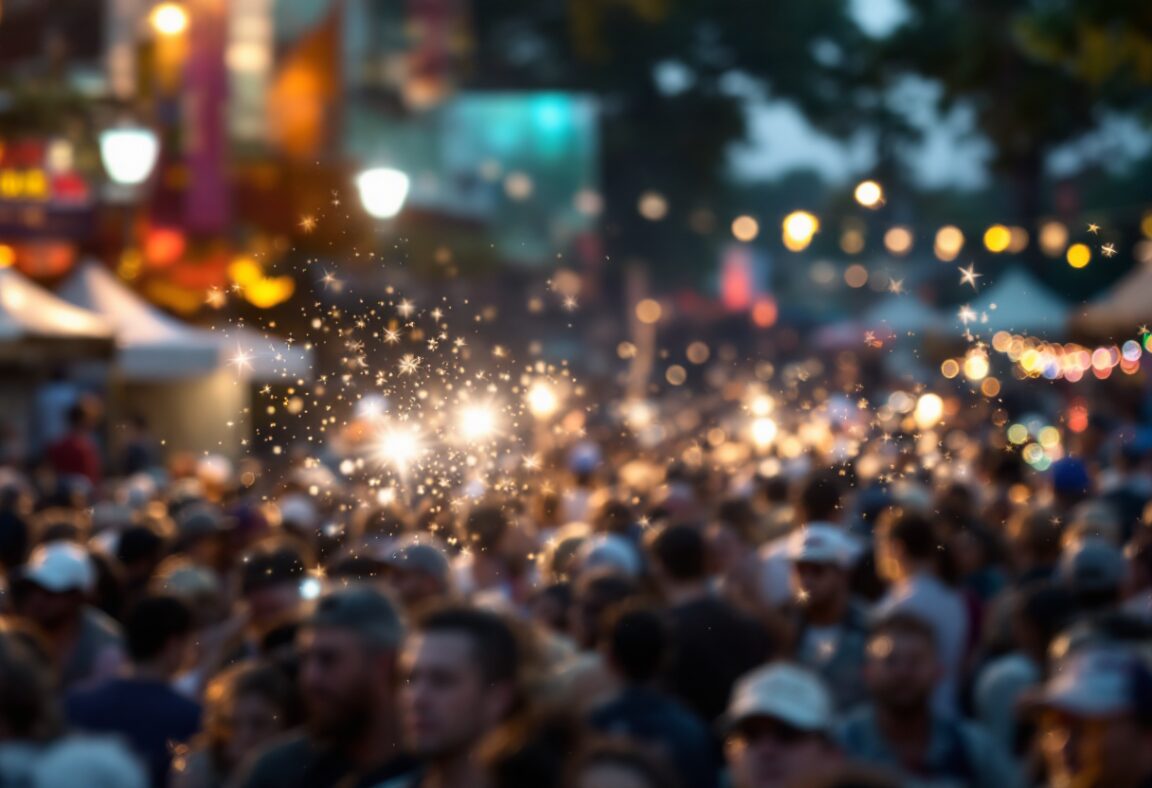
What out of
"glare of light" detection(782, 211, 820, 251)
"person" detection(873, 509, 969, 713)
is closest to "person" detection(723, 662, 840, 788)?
"person" detection(873, 509, 969, 713)

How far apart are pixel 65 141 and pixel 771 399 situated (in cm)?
788

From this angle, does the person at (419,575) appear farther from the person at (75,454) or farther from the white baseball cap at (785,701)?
the person at (75,454)

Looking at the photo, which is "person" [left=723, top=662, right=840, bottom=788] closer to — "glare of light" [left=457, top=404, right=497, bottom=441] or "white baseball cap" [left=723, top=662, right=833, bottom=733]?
"white baseball cap" [left=723, top=662, right=833, bottom=733]

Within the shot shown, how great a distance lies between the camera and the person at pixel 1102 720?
450 cm

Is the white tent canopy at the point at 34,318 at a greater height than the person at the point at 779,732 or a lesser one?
greater

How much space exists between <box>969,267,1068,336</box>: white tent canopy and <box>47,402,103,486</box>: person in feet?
32.4

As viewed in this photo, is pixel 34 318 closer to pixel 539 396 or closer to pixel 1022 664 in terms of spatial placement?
pixel 539 396

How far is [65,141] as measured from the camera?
20.4m

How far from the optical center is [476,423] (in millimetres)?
8773

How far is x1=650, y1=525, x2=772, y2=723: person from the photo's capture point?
6.51 metres

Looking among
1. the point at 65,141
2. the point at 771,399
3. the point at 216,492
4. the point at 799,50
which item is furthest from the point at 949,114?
the point at 799,50

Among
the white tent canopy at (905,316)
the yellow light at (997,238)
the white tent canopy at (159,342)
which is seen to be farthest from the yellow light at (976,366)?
the white tent canopy at (905,316)

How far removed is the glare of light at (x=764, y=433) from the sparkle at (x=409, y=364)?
6.77 metres

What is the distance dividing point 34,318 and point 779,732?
37.5ft
